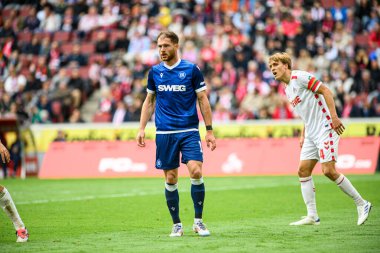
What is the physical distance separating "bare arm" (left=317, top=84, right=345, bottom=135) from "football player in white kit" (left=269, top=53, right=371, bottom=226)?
1cm

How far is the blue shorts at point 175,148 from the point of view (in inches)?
400

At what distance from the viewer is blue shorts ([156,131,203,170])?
1015cm

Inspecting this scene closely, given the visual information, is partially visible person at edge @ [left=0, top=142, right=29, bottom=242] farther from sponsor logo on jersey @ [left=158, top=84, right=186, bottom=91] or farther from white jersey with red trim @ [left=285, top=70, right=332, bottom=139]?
white jersey with red trim @ [left=285, top=70, right=332, bottom=139]

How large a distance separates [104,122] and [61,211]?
44.5 ft

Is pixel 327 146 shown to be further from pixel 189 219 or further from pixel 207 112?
pixel 189 219

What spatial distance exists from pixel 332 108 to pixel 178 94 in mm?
2065

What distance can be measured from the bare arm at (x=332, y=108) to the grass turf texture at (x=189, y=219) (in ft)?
4.27

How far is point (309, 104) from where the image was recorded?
1118 centimetres

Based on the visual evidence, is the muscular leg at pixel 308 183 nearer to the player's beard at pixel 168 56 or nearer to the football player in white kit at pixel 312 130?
the football player in white kit at pixel 312 130

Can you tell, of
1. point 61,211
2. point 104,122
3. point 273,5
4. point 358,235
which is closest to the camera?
point 358,235

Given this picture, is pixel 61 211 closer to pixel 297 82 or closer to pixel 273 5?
pixel 297 82

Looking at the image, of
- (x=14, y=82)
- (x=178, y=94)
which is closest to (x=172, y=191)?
(x=178, y=94)

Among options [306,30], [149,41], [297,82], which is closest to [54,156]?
[149,41]

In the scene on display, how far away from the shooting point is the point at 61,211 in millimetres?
13883
